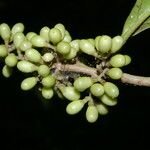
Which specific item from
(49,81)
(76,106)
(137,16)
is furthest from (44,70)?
(137,16)

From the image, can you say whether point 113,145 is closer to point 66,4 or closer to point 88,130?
point 88,130

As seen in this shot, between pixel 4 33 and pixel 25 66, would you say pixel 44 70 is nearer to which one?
pixel 25 66

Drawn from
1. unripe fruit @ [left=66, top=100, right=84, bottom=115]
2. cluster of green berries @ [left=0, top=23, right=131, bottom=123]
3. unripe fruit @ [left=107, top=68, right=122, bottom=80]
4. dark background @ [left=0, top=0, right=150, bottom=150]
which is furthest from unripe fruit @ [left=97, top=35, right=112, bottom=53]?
dark background @ [left=0, top=0, right=150, bottom=150]

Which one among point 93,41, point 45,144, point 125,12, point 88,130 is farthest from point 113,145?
point 93,41

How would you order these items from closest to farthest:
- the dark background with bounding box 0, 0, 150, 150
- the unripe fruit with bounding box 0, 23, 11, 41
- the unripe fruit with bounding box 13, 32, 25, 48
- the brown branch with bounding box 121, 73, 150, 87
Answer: the brown branch with bounding box 121, 73, 150, 87
the unripe fruit with bounding box 13, 32, 25, 48
the unripe fruit with bounding box 0, 23, 11, 41
the dark background with bounding box 0, 0, 150, 150

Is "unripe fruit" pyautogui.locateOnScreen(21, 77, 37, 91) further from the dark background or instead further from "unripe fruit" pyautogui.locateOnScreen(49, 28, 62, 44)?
the dark background
